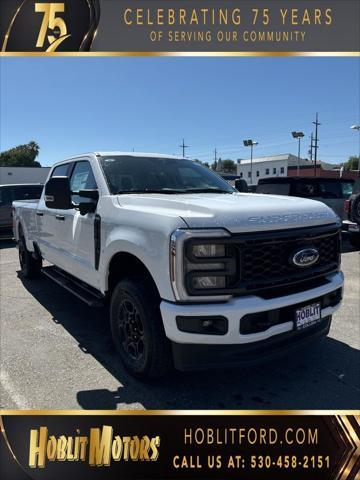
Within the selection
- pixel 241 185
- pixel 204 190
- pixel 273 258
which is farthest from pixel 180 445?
pixel 241 185

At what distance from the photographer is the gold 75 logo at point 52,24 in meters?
3.75

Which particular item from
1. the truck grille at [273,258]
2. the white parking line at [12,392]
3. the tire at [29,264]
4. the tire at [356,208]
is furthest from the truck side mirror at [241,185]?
the tire at [356,208]

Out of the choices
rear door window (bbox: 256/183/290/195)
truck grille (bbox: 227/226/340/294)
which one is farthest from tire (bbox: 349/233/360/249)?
truck grille (bbox: 227/226/340/294)

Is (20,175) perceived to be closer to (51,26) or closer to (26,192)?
(26,192)

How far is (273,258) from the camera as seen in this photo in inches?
109

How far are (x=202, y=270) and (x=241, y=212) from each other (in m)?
0.51

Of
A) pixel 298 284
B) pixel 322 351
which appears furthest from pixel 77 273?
pixel 322 351

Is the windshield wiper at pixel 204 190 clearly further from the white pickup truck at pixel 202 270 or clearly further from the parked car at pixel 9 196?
the parked car at pixel 9 196

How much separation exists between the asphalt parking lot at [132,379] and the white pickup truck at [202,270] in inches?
10.2

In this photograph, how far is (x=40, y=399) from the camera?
9.64ft

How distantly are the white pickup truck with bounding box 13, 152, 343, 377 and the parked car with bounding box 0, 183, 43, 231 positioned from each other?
8970 mm

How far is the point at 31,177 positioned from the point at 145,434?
41601 millimetres

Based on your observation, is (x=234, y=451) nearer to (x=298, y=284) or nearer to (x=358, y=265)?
(x=298, y=284)

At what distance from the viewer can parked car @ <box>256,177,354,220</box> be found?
10.3 metres
